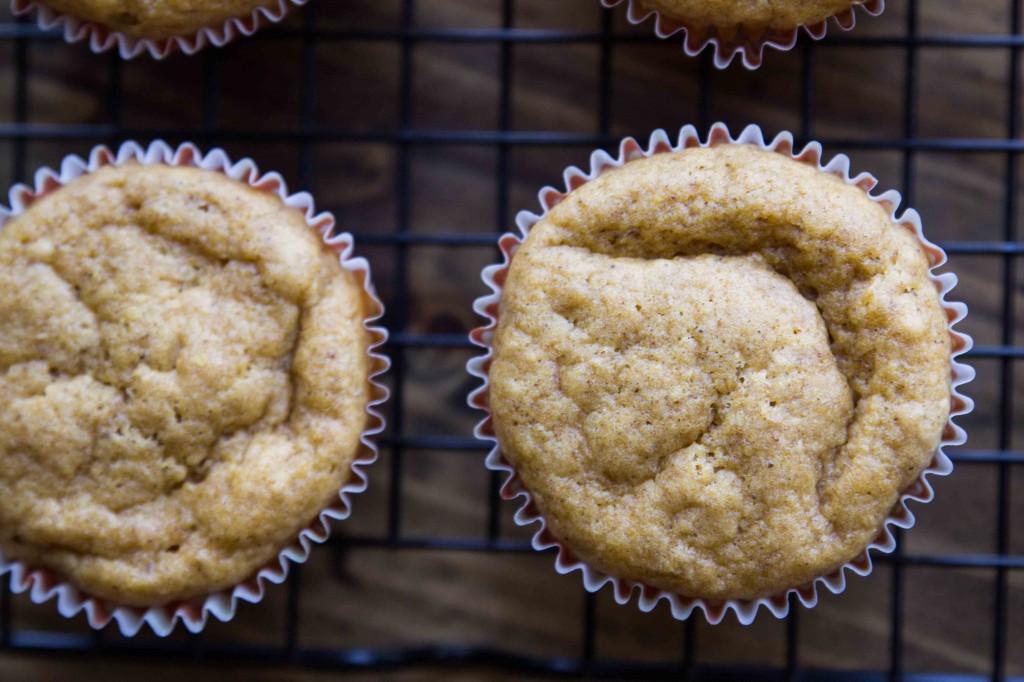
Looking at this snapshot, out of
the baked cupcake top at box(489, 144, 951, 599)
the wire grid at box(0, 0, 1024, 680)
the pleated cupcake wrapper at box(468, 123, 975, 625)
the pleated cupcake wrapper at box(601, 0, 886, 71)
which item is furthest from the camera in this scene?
the wire grid at box(0, 0, 1024, 680)

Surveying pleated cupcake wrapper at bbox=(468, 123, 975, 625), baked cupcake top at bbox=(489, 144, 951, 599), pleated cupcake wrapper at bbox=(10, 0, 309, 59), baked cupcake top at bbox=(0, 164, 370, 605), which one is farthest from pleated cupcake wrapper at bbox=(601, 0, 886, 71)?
baked cupcake top at bbox=(0, 164, 370, 605)

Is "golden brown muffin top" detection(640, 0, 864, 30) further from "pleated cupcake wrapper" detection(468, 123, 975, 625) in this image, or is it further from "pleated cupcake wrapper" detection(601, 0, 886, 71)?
"pleated cupcake wrapper" detection(468, 123, 975, 625)

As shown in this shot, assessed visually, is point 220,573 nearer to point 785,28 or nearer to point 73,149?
point 73,149

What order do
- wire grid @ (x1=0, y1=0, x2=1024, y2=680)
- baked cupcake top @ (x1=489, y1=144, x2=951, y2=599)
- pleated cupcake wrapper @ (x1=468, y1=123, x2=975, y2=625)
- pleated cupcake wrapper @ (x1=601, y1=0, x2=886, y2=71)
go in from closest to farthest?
1. baked cupcake top @ (x1=489, y1=144, x2=951, y2=599)
2. pleated cupcake wrapper @ (x1=468, y1=123, x2=975, y2=625)
3. pleated cupcake wrapper @ (x1=601, y1=0, x2=886, y2=71)
4. wire grid @ (x1=0, y1=0, x2=1024, y2=680)

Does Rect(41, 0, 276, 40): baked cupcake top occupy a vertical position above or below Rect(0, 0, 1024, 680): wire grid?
above

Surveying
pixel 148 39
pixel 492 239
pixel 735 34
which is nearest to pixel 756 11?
pixel 735 34

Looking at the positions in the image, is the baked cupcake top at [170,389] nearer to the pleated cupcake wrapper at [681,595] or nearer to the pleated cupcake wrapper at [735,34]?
the pleated cupcake wrapper at [681,595]

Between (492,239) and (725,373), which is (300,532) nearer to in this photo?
(492,239)
